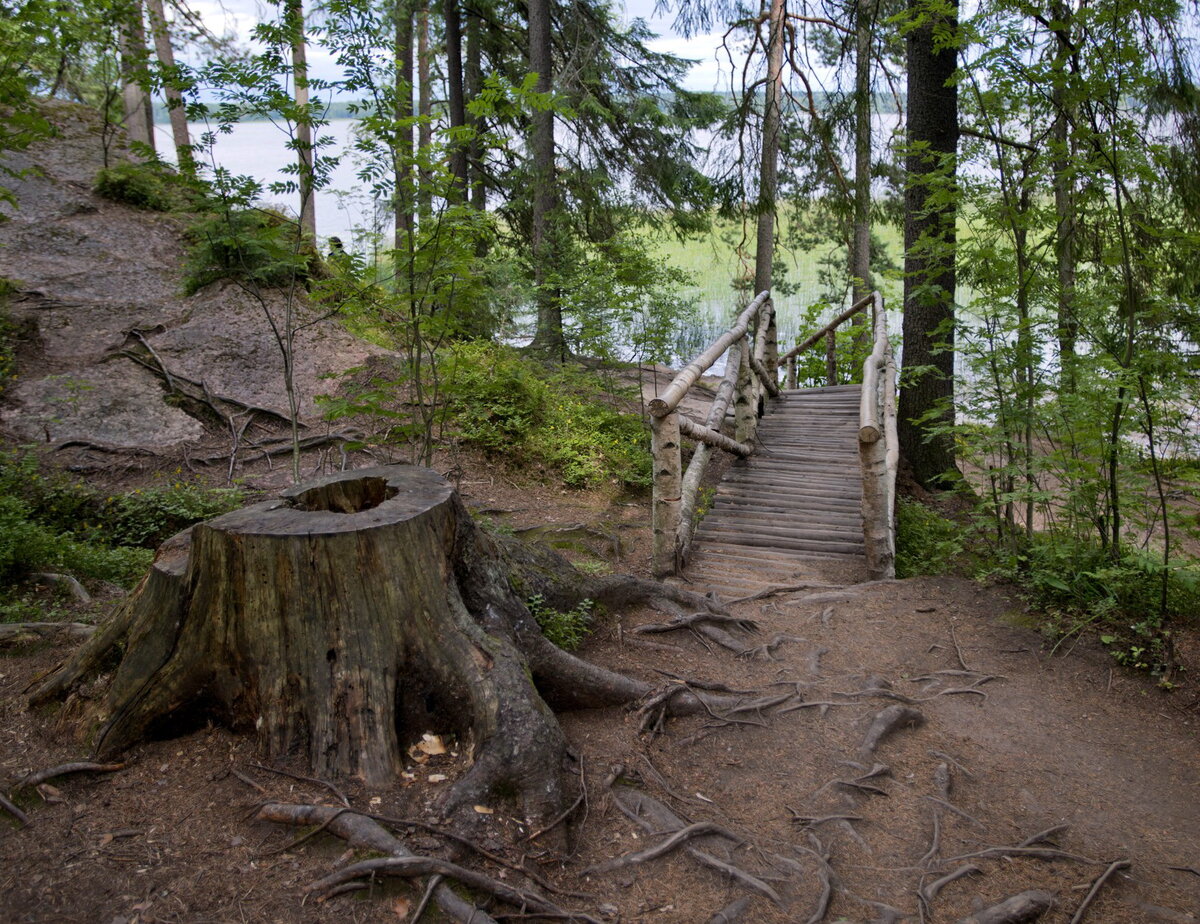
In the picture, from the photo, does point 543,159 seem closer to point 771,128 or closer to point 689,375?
point 771,128

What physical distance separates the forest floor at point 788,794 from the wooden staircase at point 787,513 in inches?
27.5

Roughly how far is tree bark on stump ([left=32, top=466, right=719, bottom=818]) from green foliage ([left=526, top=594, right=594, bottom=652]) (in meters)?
0.80

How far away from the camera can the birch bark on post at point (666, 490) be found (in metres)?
5.39

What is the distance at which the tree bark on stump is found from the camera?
8.02 ft

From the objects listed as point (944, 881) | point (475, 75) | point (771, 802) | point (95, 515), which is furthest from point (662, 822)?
point (475, 75)

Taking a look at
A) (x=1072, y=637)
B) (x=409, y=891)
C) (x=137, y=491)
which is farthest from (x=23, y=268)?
(x=1072, y=637)

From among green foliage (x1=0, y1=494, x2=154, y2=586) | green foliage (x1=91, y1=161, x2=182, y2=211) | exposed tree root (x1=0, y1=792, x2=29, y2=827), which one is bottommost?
exposed tree root (x1=0, y1=792, x2=29, y2=827)

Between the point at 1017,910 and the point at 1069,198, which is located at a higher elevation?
the point at 1069,198

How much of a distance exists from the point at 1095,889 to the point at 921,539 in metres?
4.69

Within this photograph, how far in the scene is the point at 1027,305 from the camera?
463cm

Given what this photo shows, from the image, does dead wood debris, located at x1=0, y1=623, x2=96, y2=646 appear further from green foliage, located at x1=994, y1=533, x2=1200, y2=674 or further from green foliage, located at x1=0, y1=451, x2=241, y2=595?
green foliage, located at x1=994, y1=533, x2=1200, y2=674

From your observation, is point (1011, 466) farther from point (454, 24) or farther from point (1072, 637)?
point (454, 24)

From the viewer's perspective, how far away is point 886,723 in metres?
3.35

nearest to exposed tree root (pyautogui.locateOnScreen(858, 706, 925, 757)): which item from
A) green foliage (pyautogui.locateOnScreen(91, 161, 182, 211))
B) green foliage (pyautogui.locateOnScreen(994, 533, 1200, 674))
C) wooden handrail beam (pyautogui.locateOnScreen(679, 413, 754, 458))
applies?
green foliage (pyautogui.locateOnScreen(994, 533, 1200, 674))
